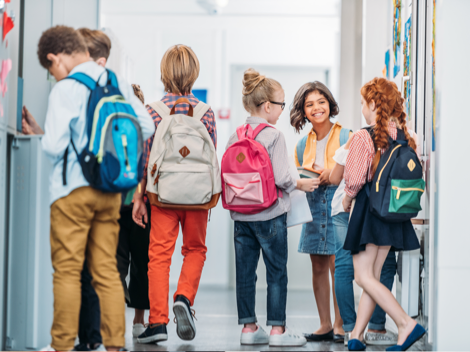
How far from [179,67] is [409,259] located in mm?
1483

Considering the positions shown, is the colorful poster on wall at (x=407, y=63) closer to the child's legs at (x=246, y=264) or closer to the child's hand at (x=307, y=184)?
the child's hand at (x=307, y=184)

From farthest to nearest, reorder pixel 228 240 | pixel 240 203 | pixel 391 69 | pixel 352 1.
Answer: pixel 228 240
pixel 352 1
pixel 391 69
pixel 240 203

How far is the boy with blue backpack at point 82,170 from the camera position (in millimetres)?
1890

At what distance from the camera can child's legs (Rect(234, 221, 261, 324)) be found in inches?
102

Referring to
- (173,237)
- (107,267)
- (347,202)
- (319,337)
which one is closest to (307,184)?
(347,202)

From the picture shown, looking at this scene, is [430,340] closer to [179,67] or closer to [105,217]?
[105,217]

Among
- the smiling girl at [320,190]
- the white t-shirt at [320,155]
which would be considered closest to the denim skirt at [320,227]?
the smiling girl at [320,190]

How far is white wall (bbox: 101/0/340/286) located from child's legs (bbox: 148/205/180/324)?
10.2ft

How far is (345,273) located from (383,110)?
84 centimetres

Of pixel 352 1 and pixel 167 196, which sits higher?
pixel 352 1

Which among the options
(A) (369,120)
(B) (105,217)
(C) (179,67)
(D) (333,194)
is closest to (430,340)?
(D) (333,194)

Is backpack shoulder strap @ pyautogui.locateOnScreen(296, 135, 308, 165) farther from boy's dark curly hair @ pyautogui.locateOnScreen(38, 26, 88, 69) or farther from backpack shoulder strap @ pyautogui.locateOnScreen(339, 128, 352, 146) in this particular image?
boy's dark curly hair @ pyautogui.locateOnScreen(38, 26, 88, 69)

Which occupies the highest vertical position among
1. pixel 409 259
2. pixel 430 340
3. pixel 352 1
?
pixel 352 1

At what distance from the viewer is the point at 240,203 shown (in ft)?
8.29
